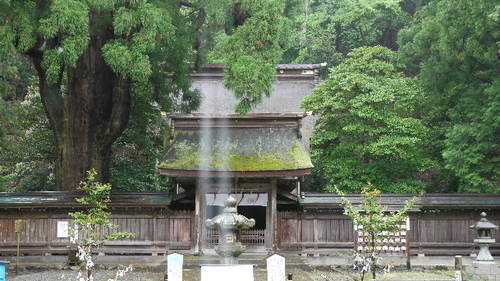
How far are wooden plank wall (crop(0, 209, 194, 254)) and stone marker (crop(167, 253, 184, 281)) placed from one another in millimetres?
6036

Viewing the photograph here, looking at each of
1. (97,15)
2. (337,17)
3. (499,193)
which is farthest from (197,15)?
(337,17)

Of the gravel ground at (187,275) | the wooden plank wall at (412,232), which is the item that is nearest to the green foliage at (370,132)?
the wooden plank wall at (412,232)

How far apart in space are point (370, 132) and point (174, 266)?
13163mm

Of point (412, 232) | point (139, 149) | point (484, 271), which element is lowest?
point (484, 271)

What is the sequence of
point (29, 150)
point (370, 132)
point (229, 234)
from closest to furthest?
point (229, 234) → point (370, 132) → point (29, 150)

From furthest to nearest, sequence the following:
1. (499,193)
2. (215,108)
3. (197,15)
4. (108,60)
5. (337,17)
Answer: (337,17), (215,108), (197,15), (499,193), (108,60)

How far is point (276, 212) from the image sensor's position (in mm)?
17938

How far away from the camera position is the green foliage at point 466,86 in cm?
2009

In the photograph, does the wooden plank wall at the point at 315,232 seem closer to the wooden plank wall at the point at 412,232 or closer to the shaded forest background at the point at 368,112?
the wooden plank wall at the point at 412,232

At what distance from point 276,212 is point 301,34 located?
25.2 m

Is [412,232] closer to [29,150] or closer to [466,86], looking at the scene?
[466,86]

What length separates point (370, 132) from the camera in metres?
22.6

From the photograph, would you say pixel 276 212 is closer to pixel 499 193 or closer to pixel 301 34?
pixel 499 193

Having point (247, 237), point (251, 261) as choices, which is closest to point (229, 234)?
point (251, 261)
